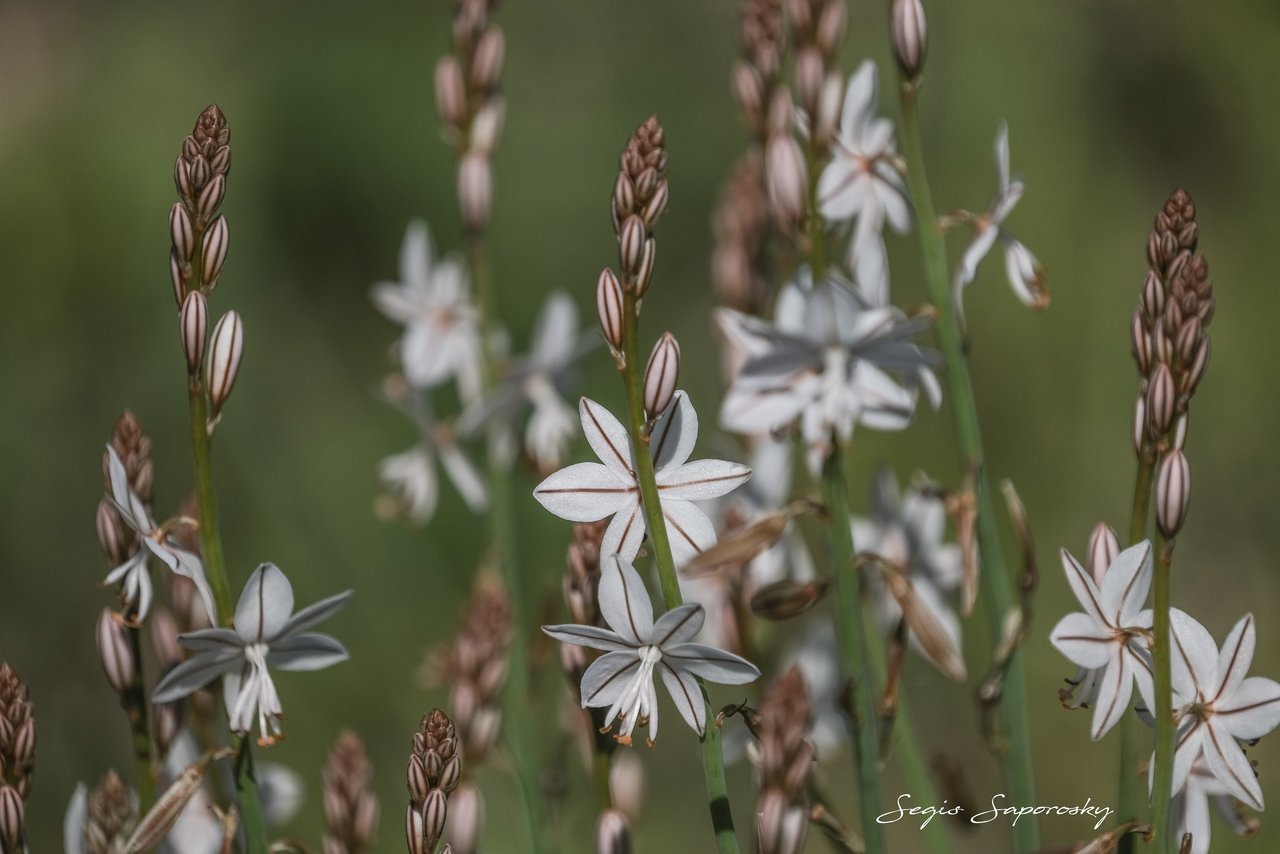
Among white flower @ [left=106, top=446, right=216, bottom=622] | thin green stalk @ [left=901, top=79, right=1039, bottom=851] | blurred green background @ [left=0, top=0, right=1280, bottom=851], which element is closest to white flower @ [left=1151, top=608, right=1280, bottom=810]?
thin green stalk @ [left=901, top=79, right=1039, bottom=851]

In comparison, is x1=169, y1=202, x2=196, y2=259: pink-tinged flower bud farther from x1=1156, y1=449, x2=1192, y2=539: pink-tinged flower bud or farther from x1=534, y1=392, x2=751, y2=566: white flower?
x1=1156, y1=449, x2=1192, y2=539: pink-tinged flower bud

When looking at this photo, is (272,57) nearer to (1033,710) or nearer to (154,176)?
(154,176)

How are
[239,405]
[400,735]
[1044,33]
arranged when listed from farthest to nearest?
[1044,33] → [239,405] → [400,735]

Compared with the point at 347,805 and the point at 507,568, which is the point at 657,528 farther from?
the point at 507,568

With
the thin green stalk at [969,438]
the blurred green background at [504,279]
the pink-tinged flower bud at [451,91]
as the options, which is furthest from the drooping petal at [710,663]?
the blurred green background at [504,279]

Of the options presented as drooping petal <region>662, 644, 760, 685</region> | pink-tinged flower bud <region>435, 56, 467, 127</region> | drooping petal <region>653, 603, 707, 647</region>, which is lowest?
drooping petal <region>662, 644, 760, 685</region>

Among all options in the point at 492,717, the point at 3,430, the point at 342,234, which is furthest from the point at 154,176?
the point at 492,717
